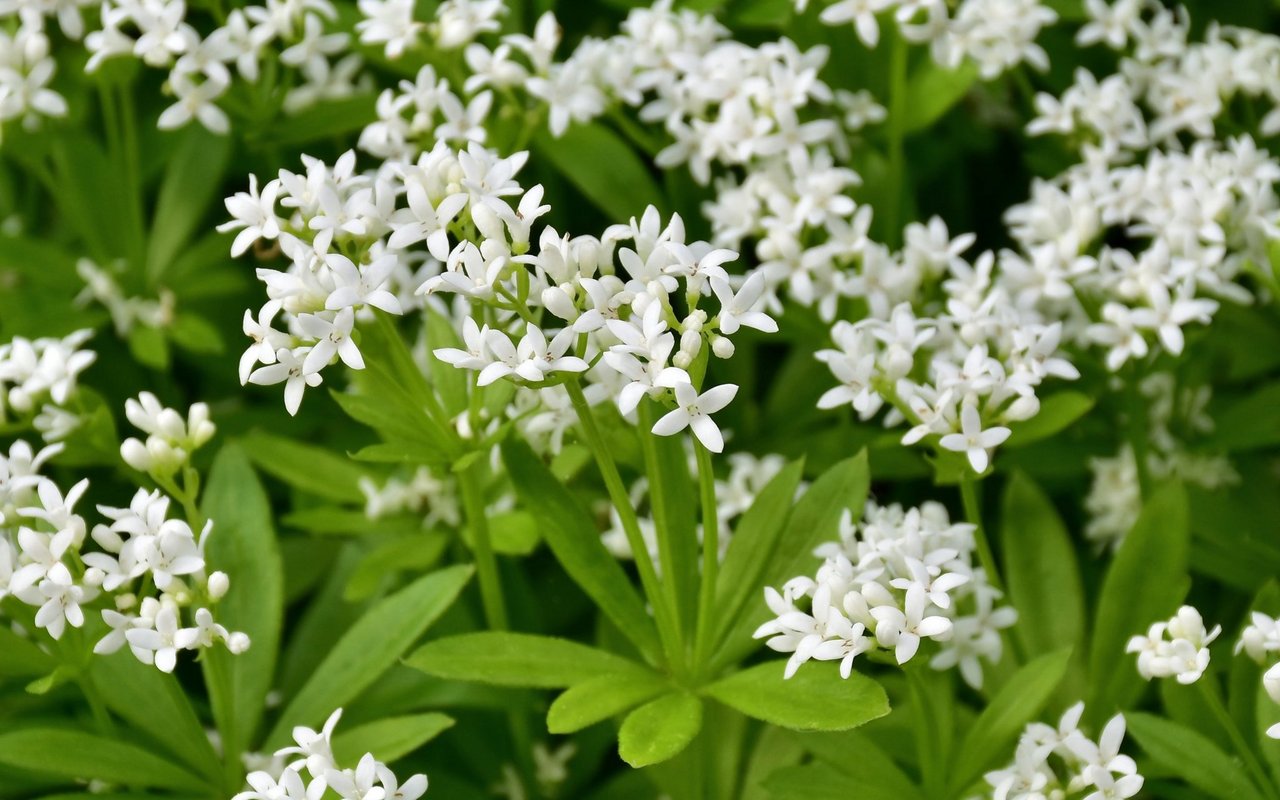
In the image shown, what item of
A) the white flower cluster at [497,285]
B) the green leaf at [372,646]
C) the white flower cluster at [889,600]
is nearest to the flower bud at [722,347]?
the white flower cluster at [497,285]

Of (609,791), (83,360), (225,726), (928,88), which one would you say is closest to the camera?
(225,726)

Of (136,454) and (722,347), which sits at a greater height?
(722,347)

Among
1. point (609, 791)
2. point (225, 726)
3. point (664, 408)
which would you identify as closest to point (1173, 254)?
point (664, 408)

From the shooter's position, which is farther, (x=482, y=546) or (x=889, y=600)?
(x=482, y=546)

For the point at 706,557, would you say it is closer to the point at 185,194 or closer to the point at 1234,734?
the point at 1234,734

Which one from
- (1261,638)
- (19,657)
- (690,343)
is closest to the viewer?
(690,343)

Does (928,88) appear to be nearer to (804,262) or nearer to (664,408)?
(804,262)

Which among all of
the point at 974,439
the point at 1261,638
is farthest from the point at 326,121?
the point at 1261,638

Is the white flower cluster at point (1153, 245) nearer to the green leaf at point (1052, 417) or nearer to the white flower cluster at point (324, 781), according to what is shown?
the green leaf at point (1052, 417)
